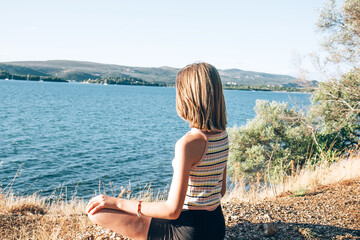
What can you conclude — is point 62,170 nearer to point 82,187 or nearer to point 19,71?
point 82,187

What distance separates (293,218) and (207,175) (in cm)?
263

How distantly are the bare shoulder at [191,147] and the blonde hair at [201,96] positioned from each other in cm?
11

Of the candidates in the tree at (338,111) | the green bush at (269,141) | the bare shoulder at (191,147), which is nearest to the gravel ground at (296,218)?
the bare shoulder at (191,147)

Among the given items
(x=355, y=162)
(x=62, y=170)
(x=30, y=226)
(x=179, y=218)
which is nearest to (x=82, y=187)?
(x=62, y=170)

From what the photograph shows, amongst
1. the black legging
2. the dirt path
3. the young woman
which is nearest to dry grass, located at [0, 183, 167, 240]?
the young woman

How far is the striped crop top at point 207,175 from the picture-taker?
2.16m

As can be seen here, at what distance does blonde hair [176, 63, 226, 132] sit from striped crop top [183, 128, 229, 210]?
87 millimetres

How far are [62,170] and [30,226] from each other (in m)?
10.1

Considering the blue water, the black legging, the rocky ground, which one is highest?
the black legging

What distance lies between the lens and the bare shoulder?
1.97 m

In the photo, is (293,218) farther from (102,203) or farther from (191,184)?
(102,203)

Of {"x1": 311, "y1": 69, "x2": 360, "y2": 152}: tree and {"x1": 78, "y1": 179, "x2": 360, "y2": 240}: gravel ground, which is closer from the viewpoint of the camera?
{"x1": 78, "y1": 179, "x2": 360, "y2": 240}: gravel ground

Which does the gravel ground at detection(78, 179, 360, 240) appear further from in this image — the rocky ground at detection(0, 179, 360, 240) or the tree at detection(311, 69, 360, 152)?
the tree at detection(311, 69, 360, 152)

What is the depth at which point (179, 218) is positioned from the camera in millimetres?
2271
